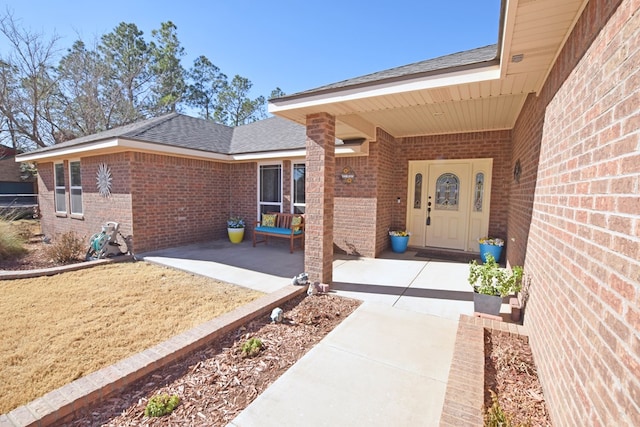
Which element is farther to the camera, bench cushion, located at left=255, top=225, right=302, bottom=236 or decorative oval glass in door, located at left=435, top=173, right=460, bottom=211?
bench cushion, located at left=255, top=225, right=302, bottom=236

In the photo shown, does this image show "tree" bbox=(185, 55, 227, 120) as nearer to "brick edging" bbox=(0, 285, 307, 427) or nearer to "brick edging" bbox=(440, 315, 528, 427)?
"brick edging" bbox=(0, 285, 307, 427)

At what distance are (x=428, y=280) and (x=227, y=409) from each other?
4056 mm

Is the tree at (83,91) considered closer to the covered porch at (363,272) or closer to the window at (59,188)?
the window at (59,188)

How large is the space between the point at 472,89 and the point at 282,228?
5698 mm

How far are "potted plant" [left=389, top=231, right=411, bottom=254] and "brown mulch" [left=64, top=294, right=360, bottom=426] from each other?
424 centimetres

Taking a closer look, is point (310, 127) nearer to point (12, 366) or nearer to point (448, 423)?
point (448, 423)

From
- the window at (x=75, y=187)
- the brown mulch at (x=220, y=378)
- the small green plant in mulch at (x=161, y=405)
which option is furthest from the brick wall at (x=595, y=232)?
the window at (x=75, y=187)

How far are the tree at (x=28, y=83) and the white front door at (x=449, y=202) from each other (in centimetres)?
2261

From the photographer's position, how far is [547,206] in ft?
8.65

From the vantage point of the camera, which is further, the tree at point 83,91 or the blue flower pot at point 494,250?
the tree at point 83,91

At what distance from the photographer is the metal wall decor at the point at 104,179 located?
24.7 feet

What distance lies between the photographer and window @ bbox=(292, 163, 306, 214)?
827cm

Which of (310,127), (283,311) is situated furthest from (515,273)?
(310,127)

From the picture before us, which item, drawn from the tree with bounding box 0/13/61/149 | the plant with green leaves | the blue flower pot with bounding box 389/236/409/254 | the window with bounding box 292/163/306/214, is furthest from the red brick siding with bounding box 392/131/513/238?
the tree with bounding box 0/13/61/149
